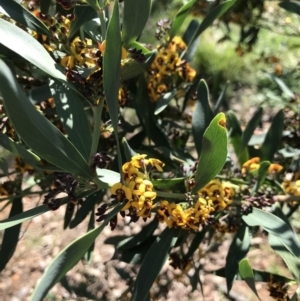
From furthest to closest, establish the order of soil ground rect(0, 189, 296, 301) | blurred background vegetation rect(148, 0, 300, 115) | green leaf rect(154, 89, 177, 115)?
blurred background vegetation rect(148, 0, 300, 115) → soil ground rect(0, 189, 296, 301) → green leaf rect(154, 89, 177, 115)

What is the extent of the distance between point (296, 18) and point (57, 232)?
9.49 feet

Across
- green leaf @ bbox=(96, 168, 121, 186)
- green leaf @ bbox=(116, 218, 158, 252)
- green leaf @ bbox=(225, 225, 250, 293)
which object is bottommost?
green leaf @ bbox=(116, 218, 158, 252)

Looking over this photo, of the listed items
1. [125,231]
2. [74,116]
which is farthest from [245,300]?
[74,116]

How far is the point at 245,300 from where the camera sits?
Answer: 2736 mm

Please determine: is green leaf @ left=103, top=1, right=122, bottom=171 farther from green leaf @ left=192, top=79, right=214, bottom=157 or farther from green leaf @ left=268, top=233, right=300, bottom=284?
green leaf @ left=268, top=233, right=300, bottom=284

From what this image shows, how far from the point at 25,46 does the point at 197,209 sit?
621 mm

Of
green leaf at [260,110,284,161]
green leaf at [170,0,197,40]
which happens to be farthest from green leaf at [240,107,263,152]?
green leaf at [170,0,197,40]

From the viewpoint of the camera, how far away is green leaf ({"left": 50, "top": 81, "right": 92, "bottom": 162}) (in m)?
1.09

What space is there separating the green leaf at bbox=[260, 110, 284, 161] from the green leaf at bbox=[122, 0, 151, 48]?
724mm

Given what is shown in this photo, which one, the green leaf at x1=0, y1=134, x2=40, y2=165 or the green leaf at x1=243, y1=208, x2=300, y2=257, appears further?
the green leaf at x1=243, y1=208, x2=300, y2=257

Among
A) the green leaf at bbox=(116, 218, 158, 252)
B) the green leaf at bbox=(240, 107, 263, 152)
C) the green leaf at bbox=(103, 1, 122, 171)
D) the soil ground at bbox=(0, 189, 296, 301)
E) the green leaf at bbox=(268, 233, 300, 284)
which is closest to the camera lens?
the green leaf at bbox=(103, 1, 122, 171)

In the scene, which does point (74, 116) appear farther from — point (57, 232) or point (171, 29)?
point (57, 232)

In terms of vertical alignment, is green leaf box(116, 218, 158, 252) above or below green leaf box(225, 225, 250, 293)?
below

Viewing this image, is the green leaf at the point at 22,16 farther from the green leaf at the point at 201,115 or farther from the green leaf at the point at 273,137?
the green leaf at the point at 273,137
